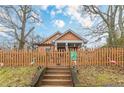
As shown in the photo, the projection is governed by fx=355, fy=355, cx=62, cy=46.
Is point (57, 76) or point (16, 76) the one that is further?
point (57, 76)

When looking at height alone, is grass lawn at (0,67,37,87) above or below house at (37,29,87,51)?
below

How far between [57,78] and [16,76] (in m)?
0.74

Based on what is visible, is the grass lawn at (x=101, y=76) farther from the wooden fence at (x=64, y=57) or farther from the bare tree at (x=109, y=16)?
the bare tree at (x=109, y=16)

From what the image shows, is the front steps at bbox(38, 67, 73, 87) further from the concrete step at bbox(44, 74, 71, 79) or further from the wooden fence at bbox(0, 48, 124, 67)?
the wooden fence at bbox(0, 48, 124, 67)

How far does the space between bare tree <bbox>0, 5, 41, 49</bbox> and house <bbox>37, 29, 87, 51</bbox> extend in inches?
13.6

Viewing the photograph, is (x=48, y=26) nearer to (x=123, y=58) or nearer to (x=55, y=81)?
(x=55, y=81)

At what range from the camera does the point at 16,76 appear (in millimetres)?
6035

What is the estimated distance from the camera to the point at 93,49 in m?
6.12

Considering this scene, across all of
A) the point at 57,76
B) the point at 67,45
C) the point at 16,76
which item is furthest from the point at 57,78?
the point at 16,76

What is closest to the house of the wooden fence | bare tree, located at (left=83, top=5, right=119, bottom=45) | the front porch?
the front porch

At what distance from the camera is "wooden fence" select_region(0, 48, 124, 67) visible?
6.07m

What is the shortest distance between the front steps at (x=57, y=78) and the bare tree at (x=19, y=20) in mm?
671

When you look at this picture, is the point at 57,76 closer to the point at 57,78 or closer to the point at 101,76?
the point at 57,78
